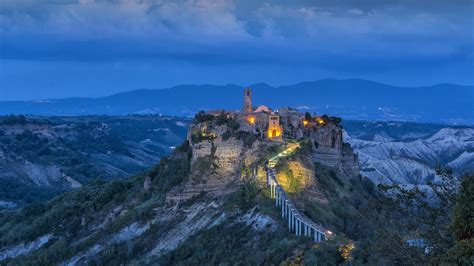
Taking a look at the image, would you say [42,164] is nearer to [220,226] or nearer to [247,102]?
[247,102]

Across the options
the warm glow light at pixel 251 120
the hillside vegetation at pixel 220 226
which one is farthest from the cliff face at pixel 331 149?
the warm glow light at pixel 251 120

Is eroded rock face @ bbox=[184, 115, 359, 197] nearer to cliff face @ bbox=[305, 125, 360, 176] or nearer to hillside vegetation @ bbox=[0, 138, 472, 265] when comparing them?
cliff face @ bbox=[305, 125, 360, 176]

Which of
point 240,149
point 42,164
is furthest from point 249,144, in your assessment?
point 42,164

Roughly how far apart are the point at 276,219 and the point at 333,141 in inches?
739

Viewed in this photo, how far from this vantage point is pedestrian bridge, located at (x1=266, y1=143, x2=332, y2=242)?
4397 cm

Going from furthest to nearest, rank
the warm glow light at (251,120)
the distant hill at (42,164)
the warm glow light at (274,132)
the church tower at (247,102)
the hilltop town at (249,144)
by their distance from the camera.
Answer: the distant hill at (42,164) → the church tower at (247,102) → the warm glow light at (251,120) → the warm glow light at (274,132) → the hilltop town at (249,144)

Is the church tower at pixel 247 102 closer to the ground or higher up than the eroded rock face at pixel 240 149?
higher up

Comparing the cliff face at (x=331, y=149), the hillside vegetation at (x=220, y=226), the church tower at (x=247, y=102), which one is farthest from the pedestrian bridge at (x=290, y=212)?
the church tower at (x=247, y=102)

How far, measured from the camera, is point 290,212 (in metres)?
48.2

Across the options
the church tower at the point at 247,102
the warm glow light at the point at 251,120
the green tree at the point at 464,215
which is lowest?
the green tree at the point at 464,215

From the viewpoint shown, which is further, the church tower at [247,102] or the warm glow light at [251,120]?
the church tower at [247,102]

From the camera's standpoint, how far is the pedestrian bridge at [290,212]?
43969 millimetres

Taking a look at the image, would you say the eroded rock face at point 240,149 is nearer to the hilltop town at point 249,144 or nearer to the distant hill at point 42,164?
the hilltop town at point 249,144

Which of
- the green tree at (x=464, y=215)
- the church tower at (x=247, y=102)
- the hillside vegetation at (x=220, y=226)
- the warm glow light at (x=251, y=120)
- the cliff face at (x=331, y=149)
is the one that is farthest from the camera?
the church tower at (x=247, y=102)
